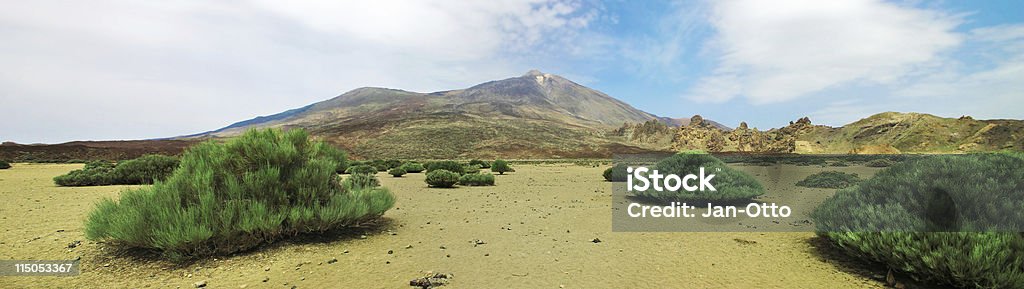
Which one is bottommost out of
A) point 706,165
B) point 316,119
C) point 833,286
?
point 833,286

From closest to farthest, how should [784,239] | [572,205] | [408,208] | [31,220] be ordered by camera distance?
1. [784,239]
2. [31,220]
3. [408,208]
4. [572,205]

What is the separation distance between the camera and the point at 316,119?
164 meters

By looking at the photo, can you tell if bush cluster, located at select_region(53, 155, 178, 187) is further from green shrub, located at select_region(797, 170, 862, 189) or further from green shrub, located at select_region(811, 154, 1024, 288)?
green shrub, located at select_region(797, 170, 862, 189)

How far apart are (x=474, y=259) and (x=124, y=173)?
18577mm

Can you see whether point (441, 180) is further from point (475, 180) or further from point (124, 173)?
point (124, 173)

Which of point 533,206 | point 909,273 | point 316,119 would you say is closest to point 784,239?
point 909,273

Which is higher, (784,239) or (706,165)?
(706,165)

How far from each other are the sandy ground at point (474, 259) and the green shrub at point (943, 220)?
1.51ft

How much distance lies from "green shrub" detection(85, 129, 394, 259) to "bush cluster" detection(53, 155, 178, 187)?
1251 cm

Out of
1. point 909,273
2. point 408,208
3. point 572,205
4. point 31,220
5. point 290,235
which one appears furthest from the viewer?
point 572,205

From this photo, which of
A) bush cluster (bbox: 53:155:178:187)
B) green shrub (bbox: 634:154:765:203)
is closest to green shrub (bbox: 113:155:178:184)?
bush cluster (bbox: 53:155:178:187)

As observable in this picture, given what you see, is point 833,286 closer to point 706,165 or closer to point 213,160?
point 706,165

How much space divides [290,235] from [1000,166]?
31.8 ft

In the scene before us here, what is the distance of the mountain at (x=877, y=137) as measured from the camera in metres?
Answer: 48.8
